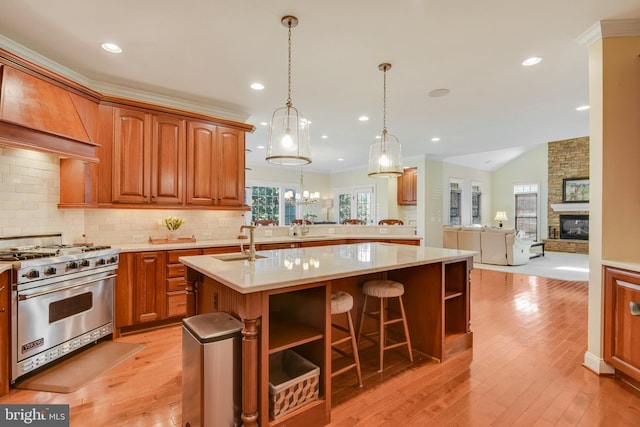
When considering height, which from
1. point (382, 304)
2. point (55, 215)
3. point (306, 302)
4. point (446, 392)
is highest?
point (55, 215)

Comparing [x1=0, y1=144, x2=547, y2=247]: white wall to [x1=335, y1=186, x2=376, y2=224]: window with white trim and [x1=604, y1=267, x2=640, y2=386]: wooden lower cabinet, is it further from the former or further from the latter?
[x1=604, y1=267, x2=640, y2=386]: wooden lower cabinet

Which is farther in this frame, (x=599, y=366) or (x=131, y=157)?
(x=131, y=157)

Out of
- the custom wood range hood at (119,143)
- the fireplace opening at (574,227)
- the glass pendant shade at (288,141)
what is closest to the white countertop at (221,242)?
the custom wood range hood at (119,143)

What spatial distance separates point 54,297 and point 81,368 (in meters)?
0.61

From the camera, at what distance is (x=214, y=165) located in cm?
391

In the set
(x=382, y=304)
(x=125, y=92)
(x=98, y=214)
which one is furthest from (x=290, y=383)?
(x=125, y=92)

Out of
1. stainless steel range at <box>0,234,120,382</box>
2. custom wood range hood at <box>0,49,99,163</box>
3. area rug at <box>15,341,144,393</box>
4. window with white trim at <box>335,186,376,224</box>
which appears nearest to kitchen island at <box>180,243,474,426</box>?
area rug at <box>15,341,144,393</box>

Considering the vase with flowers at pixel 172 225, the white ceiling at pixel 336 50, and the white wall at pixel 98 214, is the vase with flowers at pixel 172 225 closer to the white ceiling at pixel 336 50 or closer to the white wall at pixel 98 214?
the white wall at pixel 98 214

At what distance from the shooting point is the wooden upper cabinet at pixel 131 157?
327 centimetres

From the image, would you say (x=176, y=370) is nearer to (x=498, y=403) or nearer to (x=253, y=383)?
(x=253, y=383)

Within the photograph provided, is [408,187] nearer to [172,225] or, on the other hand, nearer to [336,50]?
[336,50]

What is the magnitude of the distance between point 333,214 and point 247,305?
9237 millimetres

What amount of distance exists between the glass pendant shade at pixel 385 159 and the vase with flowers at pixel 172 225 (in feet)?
8.00

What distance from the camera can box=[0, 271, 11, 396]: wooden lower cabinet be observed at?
79.8 inches
